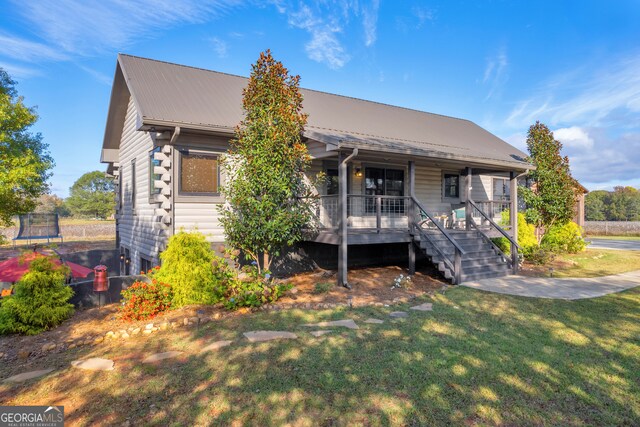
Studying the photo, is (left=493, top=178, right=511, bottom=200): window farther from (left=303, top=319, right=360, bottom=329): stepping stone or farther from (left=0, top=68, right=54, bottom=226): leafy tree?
(left=0, top=68, right=54, bottom=226): leafy tree

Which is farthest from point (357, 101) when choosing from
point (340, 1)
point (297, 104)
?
point (297, 104)

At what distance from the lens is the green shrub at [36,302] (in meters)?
5.60

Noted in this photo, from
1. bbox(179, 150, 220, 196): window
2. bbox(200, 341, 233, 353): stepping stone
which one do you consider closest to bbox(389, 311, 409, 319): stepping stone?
bbox(200, 341, 233, 353): stepping stone

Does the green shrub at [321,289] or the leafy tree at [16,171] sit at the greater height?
the leafy tree at [16,171]

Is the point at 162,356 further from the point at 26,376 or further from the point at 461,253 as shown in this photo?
the point at 461,253

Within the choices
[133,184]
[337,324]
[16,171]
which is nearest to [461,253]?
[337,324]

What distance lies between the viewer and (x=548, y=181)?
14367mm

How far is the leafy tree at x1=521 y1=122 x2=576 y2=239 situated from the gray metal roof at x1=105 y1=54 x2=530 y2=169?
124 cm

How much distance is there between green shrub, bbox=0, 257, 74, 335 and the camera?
5.60 meters

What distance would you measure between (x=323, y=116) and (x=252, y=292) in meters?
7.23

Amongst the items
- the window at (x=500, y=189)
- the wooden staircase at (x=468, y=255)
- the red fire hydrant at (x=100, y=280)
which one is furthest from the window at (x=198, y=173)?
the window at (x=500, y=189)

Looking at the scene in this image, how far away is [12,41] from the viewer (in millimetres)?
13625

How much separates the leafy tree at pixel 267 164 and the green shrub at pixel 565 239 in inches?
495

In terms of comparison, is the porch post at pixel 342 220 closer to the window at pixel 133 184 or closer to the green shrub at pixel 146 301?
the green shrub at pixel 146 301
